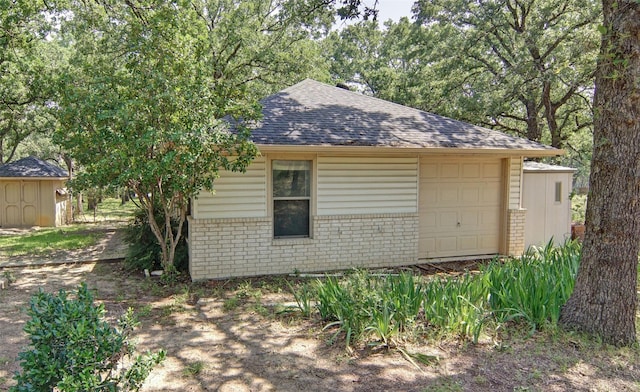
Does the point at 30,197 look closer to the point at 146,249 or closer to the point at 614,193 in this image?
the point at 146,249

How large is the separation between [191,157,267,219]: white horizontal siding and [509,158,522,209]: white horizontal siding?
17.3 ft

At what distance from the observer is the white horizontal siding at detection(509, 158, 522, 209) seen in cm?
935

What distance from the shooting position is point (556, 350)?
14.1ft

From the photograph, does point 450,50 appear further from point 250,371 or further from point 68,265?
point 250,371

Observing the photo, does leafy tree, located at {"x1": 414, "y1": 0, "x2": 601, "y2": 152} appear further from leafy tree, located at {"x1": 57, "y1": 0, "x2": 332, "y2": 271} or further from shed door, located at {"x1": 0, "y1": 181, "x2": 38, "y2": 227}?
shed door, located at {"x1": 0, "y1": 181, "x2": 38, "y2": 227}

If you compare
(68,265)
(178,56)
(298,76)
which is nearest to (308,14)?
(178,56)

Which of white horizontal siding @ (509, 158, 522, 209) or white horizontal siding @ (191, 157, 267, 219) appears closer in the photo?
white horizontal siding @ (191, 157, 267, 219)

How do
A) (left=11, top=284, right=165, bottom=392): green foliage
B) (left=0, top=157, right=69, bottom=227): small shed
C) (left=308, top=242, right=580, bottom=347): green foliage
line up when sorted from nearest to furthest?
(left=11, top=284, right=165, bottom=392): green foliage < (left=308, top=242, right=580, bottom=347): green foliage < (left=0, top=157, right=69, bottom=227): small shed

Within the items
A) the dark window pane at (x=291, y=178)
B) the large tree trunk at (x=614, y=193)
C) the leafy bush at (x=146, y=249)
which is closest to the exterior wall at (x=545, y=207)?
the dark window pane at (x=291, y=178)

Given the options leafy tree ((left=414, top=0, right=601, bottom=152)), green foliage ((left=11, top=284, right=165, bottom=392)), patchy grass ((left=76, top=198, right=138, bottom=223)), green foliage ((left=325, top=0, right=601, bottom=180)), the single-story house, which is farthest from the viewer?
patchy grass ((left=76, top=198, right=138, bottom=223))

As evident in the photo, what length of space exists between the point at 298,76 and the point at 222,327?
12250 millimetres

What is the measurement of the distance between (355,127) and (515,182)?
3.75 meters

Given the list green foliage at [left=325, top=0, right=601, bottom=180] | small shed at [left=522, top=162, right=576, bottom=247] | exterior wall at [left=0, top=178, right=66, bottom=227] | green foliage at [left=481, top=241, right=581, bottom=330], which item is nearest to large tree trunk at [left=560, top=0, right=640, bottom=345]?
green foliage at [left=481, top=241, right=581, bottom=330]

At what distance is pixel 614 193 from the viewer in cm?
439
